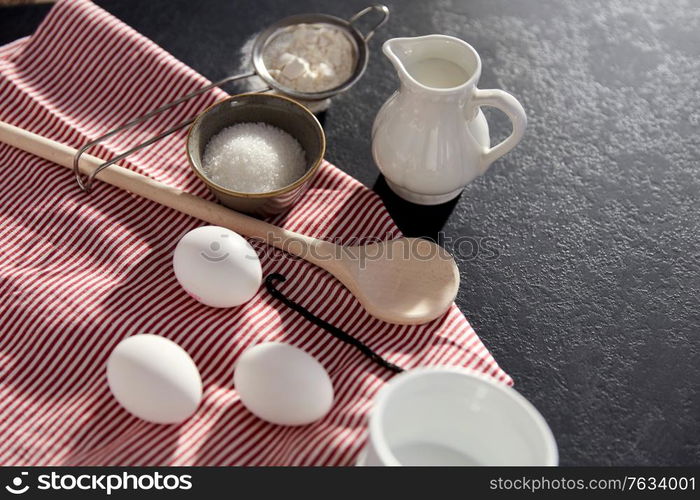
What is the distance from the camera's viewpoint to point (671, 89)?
1212 millimetres

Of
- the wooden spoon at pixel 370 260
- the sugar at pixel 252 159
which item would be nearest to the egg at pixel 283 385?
the wooden spoon at pixel 370 260

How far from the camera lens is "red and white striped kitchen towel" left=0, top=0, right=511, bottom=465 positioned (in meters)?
0.79

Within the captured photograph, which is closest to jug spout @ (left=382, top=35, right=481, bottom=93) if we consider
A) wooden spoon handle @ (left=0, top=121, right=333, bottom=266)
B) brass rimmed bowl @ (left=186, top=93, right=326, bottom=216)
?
brass rimmed bowl @ (left=186, top=93, right=326, bottom=216)

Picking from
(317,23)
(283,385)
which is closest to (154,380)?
(283,385)

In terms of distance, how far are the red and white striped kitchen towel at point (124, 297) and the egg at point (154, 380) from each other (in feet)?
0.11

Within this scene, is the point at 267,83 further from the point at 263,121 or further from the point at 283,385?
the point at 283,385

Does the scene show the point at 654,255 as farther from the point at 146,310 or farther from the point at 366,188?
the point at 146,310

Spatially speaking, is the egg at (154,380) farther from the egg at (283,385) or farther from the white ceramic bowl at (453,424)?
the white ceramic bowl at (453,424)

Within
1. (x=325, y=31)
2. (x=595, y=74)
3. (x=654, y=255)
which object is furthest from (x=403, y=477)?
(x=595, y=74)

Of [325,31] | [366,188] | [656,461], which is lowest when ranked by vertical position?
[656,461]

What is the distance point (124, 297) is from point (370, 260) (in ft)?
0.97

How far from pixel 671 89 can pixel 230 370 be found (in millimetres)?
844

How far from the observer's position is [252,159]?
95cm

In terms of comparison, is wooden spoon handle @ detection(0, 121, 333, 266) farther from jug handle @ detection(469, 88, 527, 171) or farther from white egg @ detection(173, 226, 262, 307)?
jug handle @ detection(469, 88, 527, 171)
